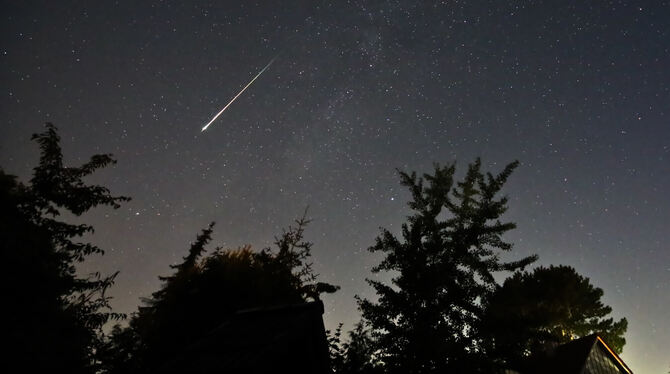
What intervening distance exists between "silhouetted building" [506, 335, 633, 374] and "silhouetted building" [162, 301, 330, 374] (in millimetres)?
18172

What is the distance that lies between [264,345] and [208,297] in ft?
60.1

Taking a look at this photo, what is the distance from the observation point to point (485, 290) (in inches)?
719

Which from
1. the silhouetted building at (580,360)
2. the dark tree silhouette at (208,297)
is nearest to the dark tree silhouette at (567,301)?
the silhouetted building at (580,360)

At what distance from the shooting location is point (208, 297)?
2144 centimetres

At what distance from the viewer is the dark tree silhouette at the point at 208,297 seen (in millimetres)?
19500

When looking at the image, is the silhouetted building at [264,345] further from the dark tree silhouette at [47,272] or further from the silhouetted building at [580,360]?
the silhouetted building at [580,360]

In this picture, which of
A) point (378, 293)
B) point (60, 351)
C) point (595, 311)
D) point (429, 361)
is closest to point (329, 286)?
point (378, 293)

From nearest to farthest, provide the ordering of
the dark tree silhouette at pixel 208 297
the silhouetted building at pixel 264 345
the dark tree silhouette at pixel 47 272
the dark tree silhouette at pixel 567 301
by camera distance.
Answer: the silhouetted building at pixel 264 345 < the dark tree silhouette at pixel 47 272 < the dark tree silhouette at pixel 208 297 < the dark tree silhouette at pixel 567 301

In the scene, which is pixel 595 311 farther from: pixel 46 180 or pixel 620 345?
pixel 46 180

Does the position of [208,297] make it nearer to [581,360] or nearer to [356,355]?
[356,355]

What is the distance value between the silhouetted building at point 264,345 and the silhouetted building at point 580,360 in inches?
715

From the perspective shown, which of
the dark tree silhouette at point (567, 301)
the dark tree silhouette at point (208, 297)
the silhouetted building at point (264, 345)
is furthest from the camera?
the dark tree silhouette at point (567, 301)

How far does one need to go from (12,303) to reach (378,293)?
15.4m

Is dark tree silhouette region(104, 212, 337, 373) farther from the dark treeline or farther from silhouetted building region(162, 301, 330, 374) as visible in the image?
silhouetted building region(162, 301, 330, 374)
